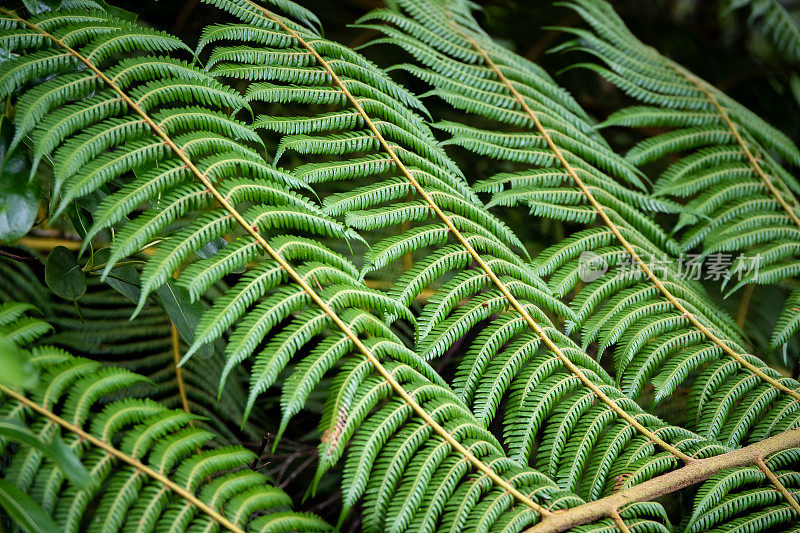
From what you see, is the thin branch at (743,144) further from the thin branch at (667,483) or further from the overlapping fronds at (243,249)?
the overlapping fronds at (243,249)

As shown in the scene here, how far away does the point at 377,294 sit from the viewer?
0.85 meters

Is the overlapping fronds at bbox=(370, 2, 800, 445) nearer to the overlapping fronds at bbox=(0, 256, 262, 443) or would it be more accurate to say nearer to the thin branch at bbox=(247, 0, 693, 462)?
the thin branch at bbox=(247, 0, 693, 462)

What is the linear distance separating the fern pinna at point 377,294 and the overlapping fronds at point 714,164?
0.73 ft

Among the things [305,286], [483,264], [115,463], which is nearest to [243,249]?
[305,286]

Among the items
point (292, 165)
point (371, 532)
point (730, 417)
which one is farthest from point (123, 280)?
point (730, 417)

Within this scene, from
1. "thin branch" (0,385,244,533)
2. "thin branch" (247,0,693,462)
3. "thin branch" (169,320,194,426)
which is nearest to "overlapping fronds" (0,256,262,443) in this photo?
"thin branch" (169,320,194,426)

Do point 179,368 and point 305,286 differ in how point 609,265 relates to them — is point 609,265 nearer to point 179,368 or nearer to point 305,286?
point 305,286

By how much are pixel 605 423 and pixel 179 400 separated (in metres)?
0.95

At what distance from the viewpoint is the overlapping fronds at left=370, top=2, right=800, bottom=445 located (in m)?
1.02

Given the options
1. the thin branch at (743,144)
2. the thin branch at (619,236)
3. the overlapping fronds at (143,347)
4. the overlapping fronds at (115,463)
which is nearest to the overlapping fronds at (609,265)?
the thin branch at (619,236)

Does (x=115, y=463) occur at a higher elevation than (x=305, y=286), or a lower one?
lower

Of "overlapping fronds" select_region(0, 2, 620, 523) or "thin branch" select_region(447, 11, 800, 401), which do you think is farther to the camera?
"thin branch" select_region(447, 11, 800, 401)

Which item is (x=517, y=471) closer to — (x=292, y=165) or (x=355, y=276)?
(x=355, y=276)

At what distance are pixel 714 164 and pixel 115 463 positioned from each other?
1392 millimetres
